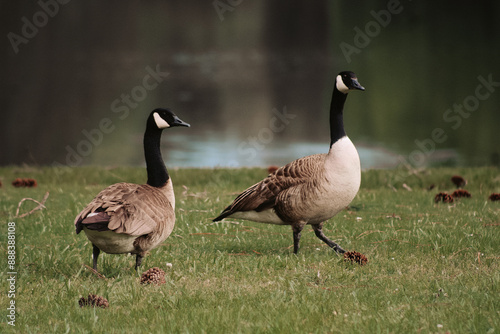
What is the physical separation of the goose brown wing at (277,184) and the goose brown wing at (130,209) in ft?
3.81

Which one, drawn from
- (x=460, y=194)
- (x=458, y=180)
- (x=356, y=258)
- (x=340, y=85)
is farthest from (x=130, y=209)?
(x=458, y=180)

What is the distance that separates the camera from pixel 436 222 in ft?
29.4

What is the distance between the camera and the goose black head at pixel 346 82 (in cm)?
704

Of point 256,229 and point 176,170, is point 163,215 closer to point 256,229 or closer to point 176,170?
point 256,229

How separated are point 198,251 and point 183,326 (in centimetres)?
285

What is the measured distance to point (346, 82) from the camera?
23.5 feet

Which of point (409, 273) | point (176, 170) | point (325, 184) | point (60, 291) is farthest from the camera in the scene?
point (176, 170)

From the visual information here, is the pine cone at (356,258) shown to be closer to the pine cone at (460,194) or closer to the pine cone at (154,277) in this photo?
the pine cone at (154,277)

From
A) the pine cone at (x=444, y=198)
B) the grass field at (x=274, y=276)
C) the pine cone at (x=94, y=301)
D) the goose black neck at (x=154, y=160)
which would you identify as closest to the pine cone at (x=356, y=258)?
the grass field at (x=274, y=276)

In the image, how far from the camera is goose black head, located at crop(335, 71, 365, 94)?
7.04 m

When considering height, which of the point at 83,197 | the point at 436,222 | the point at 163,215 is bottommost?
the point at 83,197

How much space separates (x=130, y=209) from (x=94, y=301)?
38.8 inches

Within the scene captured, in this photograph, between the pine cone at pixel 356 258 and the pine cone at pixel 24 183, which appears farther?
the pine cone at pixel 24 183

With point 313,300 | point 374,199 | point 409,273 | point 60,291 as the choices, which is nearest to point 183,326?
point 313,300
